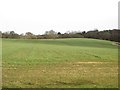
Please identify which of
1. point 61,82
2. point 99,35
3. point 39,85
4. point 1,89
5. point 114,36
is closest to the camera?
point 1,89

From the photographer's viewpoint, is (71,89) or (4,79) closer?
(71,89)

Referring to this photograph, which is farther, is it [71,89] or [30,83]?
[30,83]

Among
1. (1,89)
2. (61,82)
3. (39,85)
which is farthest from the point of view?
(61,82)

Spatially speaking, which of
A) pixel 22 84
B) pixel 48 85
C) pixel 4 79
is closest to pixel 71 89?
pixel 48 85

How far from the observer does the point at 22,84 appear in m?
14.7

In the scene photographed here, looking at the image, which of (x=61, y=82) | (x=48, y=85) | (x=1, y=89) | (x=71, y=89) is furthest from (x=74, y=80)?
(x=1, y=89)

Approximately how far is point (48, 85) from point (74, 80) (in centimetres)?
234

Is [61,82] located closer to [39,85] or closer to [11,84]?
Answer: [39,85]

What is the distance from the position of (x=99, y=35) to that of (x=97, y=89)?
119 m

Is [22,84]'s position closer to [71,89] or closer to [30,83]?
[30,83]

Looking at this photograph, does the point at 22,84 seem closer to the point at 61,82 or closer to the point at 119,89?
the point at 61,82

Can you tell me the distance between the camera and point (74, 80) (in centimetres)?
1642

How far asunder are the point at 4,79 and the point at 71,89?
4908 mm

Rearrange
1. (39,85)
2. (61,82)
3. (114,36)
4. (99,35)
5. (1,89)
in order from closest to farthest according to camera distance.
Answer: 1. (1,89)
2. (39,85)
3. (61,82)
4. (114,36)
5. (99,35)
